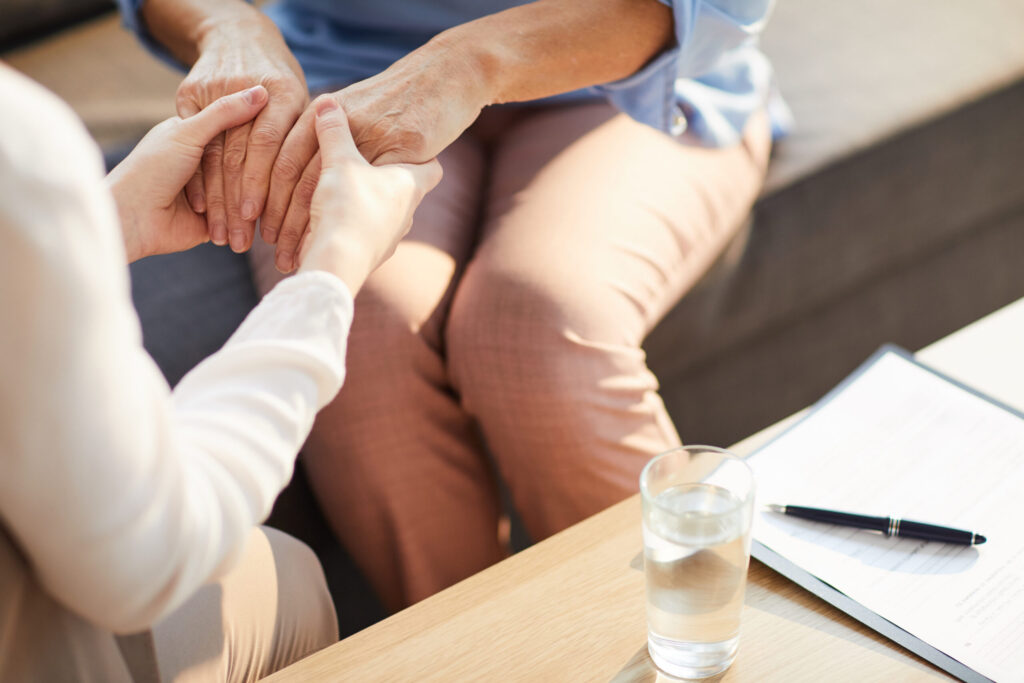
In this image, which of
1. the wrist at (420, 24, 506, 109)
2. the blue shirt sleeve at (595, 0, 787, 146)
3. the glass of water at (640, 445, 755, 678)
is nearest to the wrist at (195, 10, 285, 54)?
the wrist at (420, 24, 506, 109)

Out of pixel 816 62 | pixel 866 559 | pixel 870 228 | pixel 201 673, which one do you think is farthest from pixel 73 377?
pixel 816 62

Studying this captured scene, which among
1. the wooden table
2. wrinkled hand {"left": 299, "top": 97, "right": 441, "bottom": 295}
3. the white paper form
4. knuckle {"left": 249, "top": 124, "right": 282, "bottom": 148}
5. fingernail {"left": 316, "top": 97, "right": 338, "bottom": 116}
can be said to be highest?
wrinkled hand {"left": 299, "top": 97, "right": 441, "bottom": 295}

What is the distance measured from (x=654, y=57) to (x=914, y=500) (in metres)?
0.51

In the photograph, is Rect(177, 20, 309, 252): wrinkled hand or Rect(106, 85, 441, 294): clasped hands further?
Rect(177, 20, 309, 252): wrinkled hand

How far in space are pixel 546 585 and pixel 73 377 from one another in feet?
1.16

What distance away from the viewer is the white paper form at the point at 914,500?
22.7 inches

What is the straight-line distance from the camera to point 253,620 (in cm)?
65

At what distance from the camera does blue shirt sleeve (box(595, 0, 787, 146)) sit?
0.93 meters

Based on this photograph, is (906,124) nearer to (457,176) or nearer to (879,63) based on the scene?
(879,63)

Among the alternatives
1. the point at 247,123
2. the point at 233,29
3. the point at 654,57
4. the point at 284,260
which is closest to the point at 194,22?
the point at 233,29

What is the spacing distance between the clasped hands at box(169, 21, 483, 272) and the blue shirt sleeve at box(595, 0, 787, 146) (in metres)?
0.22

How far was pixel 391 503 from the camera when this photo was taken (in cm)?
92

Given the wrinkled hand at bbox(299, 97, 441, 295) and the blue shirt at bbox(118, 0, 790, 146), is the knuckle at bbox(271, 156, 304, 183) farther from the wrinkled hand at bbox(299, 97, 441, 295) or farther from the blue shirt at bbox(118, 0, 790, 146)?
the blue shirt at bbox(118, 0, 790, 146)

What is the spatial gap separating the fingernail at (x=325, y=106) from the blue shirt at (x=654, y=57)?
28 centimetres
